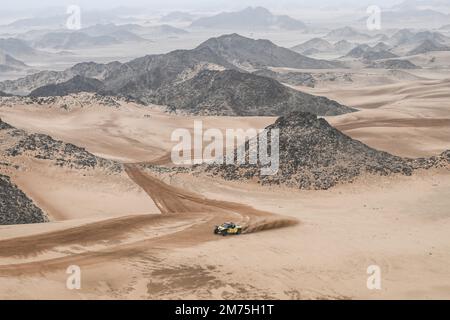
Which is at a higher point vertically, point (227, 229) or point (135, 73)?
point (135, 73)

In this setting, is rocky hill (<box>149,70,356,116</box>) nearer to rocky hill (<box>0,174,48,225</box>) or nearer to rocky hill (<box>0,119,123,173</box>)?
rocky hill (<box>0,119,123,173</box>)

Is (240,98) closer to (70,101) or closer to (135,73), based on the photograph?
(70,101)

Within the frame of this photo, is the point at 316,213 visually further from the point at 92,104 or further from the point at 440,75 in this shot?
the point at 440,75

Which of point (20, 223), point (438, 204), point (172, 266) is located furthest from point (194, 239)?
point (438, 204)

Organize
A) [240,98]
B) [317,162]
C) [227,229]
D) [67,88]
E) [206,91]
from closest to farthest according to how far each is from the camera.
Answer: [227,229]
[317,162]
[240,98]
[206,91]
[67,88]

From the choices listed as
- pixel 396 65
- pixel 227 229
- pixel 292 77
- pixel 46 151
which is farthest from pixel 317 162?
pixel 396 65

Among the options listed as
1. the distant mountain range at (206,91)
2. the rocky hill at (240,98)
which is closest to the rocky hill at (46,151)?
the rocky hill at (240,98)
